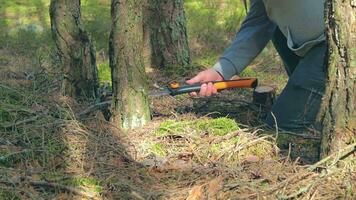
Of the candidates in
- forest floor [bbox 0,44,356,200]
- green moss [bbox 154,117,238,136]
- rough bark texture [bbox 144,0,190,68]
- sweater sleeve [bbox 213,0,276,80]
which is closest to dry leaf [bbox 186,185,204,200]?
forest floor [bbox 0,44,356,200]

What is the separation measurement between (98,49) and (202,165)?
3796 mm

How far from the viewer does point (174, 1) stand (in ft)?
19.5

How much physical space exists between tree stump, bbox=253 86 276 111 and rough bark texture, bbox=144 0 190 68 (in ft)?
5.03

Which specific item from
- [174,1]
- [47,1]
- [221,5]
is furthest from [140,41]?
[47,1]

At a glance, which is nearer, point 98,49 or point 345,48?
point 345,48

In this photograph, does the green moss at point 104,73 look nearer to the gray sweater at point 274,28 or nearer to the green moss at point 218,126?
the gray sweater at point 274,28

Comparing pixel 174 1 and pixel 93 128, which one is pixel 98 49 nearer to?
pixel 174 1

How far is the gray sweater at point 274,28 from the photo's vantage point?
405cm

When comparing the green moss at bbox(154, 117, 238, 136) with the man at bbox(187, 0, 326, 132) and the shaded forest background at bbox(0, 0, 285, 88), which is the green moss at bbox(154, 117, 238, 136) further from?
the shaded forest background at bbox(0, 0, 285, 88)

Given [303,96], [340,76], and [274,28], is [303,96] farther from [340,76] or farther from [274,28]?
[340,76]

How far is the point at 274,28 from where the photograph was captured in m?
4.53

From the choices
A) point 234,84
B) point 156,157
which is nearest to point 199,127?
point 234,84

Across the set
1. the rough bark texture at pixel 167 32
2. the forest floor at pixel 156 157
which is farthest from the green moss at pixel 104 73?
the forest floor at pixel 156 157

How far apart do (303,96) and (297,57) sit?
40 cm
